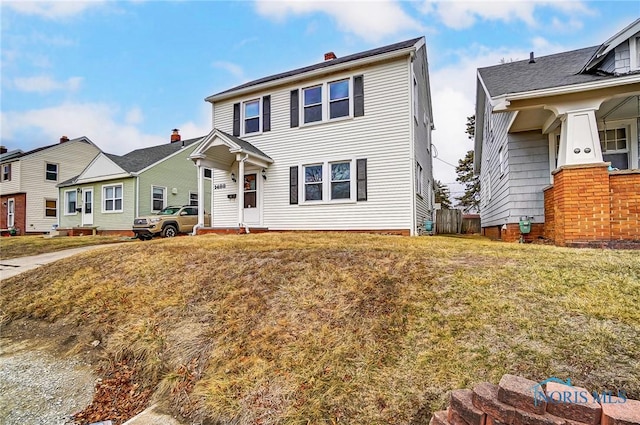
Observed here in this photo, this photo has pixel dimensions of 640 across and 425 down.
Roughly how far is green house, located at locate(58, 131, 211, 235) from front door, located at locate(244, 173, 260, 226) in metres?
7.88

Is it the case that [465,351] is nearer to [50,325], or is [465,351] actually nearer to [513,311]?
[513,311]

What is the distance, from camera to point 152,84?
51.0 ft

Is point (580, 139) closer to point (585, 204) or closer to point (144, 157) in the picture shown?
point (585, 204)

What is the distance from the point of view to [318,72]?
10820 millimetres

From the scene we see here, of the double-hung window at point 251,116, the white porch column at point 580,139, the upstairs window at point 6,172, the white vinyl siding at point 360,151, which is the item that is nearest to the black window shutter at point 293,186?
the white vinyl siding at point 360,151

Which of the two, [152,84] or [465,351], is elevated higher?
[152,84]

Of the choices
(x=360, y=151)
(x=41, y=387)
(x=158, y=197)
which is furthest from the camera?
(x=158, y=197)

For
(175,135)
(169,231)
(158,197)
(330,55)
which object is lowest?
(169,231)

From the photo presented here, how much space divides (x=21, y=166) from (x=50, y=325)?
2444 centimetres

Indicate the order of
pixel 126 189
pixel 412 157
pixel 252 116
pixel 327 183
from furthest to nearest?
pixel 126 189
pixel 252 116
pixel 327 183
pixel 412 157

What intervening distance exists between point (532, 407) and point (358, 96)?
10.2 meters

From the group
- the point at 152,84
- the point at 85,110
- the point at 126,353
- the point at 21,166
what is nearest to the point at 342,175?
the point at 126,353

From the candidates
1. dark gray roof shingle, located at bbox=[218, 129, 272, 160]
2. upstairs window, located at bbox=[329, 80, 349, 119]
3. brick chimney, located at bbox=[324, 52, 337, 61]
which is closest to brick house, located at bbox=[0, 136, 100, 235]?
dark gray roof shingle, located at bbox=[218, 129, 272, 160]

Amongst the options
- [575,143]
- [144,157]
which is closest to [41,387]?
[575,143]
